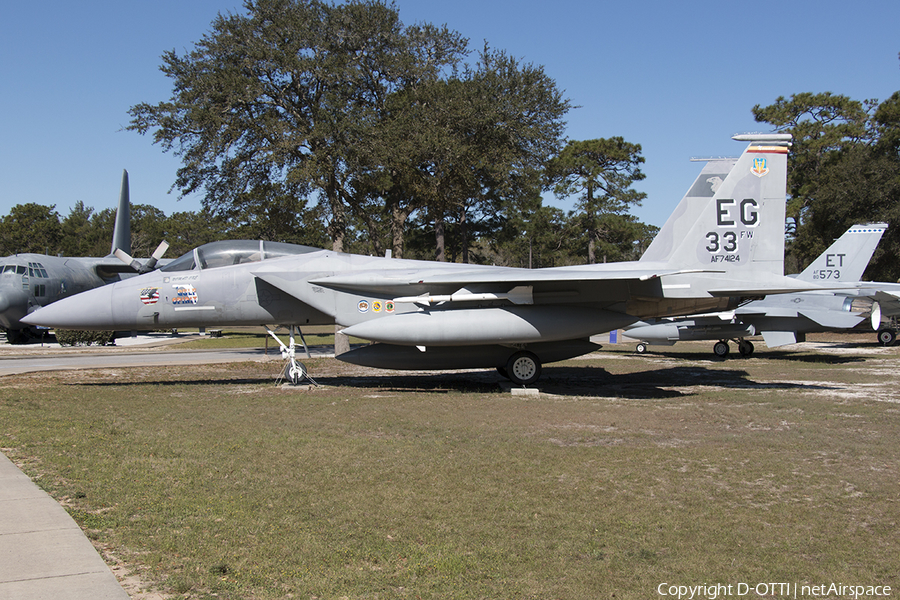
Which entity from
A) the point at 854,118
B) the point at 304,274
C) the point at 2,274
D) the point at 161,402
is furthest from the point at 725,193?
the point at 854,118

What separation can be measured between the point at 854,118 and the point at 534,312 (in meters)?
47.7

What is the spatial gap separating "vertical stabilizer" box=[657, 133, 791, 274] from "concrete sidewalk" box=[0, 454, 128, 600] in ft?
38.2

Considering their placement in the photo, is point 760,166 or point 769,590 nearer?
point 769,590

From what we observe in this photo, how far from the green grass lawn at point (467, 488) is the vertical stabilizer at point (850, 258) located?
1181 centimetres

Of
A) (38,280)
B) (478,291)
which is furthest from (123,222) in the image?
(478,291)

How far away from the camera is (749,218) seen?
13.0 meters

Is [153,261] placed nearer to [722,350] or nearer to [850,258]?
[722,350]

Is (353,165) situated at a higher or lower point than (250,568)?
higher

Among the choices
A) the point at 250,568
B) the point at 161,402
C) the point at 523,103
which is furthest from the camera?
the point at 523,103

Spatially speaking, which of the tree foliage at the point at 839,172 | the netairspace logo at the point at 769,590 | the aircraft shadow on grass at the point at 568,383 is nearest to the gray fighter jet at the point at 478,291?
the aircraft shadow on grass at the point at 568,383

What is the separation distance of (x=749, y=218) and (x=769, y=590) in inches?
414

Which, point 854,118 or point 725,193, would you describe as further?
point 854,118

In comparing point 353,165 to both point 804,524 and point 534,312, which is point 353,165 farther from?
point 804,524

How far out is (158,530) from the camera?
188 inches
